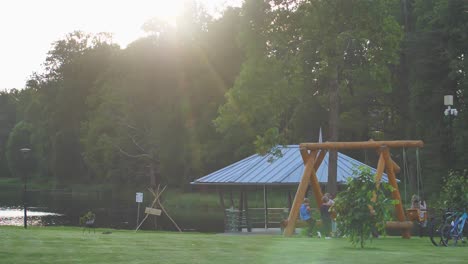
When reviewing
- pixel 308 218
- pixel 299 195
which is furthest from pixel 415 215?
pixel 299 195

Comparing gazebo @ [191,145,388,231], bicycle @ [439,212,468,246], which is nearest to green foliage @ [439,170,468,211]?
bicycle @ [439,212,468,246]

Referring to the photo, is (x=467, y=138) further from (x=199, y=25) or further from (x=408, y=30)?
(x=199, y=25)

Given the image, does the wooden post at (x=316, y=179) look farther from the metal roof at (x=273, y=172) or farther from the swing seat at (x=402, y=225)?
the metal roof at (x=273, y=172)

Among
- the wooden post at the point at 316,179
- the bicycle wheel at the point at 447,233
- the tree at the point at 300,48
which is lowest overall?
the bicycle wheel at the point at 447,233

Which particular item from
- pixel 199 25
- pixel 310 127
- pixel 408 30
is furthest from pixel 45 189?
pixel 408 30

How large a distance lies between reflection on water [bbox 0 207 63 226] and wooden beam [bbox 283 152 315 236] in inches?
894

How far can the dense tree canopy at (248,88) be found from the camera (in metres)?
32.2

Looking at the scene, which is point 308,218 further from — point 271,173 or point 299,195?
point 271,173

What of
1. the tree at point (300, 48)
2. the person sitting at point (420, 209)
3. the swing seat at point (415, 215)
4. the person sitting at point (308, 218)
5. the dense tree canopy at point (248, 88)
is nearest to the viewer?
the swing seat at point (415, 215)

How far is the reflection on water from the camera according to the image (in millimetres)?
47719

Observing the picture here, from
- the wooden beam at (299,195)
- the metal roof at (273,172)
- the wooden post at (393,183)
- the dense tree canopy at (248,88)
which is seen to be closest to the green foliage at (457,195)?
the wooden post at (393,183)

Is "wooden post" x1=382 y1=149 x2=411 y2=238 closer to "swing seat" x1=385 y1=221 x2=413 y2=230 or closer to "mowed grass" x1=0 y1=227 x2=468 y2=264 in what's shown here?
"swing seat" x1=385 y1=221 x2=413 y2=230

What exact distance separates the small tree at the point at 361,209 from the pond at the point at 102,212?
26135 mm

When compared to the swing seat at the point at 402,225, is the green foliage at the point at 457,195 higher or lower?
higher
